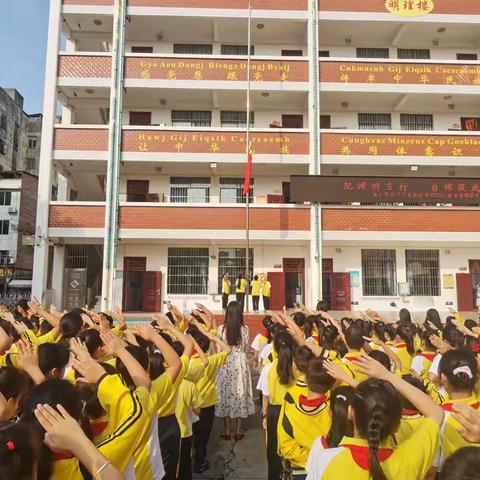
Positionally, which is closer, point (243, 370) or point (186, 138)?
point (243, 370)

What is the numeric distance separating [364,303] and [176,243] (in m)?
8.04

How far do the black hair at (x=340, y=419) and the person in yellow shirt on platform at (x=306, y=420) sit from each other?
18.4 inches

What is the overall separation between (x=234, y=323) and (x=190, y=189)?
45.1 ft

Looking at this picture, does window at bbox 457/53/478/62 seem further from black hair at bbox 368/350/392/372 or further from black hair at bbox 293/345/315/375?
black hair at bbox 293/345/315/375

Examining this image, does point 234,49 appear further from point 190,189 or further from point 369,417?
point 369,417

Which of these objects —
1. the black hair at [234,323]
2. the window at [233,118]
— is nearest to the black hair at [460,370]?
the black hair at [234,323]

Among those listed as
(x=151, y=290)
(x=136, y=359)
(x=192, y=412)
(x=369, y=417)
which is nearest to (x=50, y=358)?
(x=136, y=359)

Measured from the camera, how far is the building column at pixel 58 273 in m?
16.7

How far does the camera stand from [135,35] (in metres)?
18.9

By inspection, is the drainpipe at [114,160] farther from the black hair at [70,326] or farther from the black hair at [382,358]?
the black hair at [382,358]

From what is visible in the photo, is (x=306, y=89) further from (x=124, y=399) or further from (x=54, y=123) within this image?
(x=124, y=399)

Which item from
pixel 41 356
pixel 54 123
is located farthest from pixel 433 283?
pixel 41 356

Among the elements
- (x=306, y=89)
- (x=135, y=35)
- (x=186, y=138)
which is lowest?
(x=186, y=138)

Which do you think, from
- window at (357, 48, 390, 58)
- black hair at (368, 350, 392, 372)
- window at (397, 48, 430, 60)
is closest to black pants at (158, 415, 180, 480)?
black hair at (368, 350, 392, 372)
